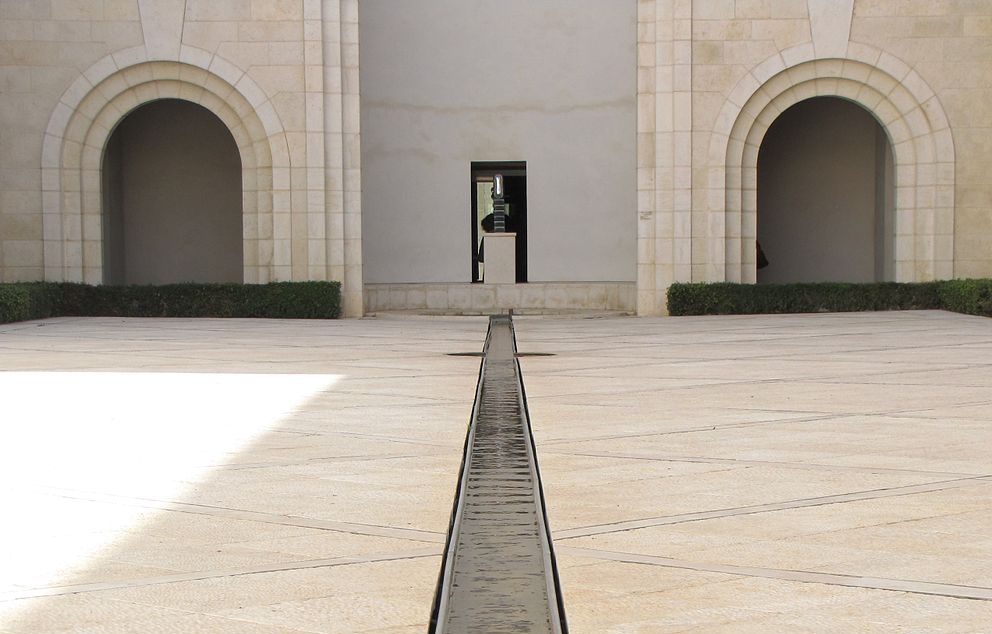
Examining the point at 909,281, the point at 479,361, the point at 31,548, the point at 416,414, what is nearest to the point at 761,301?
the point at 909,281

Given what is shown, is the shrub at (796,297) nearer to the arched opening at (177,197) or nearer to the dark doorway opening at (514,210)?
the dark doorway opening at (514,210)

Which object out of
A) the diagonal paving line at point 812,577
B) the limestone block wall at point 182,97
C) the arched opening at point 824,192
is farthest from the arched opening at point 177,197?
the diagonal paving line at point 812,577

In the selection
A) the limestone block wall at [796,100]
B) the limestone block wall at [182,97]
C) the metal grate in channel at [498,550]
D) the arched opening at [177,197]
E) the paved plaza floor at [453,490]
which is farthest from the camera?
the arched opening at [177,197]

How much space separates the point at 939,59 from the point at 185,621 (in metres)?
20.4

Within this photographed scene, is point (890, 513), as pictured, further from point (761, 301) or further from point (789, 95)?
point (789, 95)

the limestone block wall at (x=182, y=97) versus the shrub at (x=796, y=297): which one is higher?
the limestone block wall at (x=182, y=97)

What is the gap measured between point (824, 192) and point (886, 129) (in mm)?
3541

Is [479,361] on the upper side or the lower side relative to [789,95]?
lower

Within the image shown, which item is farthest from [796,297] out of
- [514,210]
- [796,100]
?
[514,210]

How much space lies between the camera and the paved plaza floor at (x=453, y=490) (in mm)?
3270

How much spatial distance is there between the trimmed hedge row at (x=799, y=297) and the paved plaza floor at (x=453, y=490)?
968 centimetres

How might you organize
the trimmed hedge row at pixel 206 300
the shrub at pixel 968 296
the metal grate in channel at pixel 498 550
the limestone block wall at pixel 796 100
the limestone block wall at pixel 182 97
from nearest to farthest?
1. the metal grate in channel at pixel 498 550
2. the shrub at pixel 968 296
3. the trimmed hedge row at pixel 206 300
4. the limestone block wall at pixel 182 97
5. the limestone block wall at pixel 796 100

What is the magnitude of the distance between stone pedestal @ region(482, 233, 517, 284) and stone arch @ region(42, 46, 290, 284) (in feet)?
13.6

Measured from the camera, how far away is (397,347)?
13.2m
